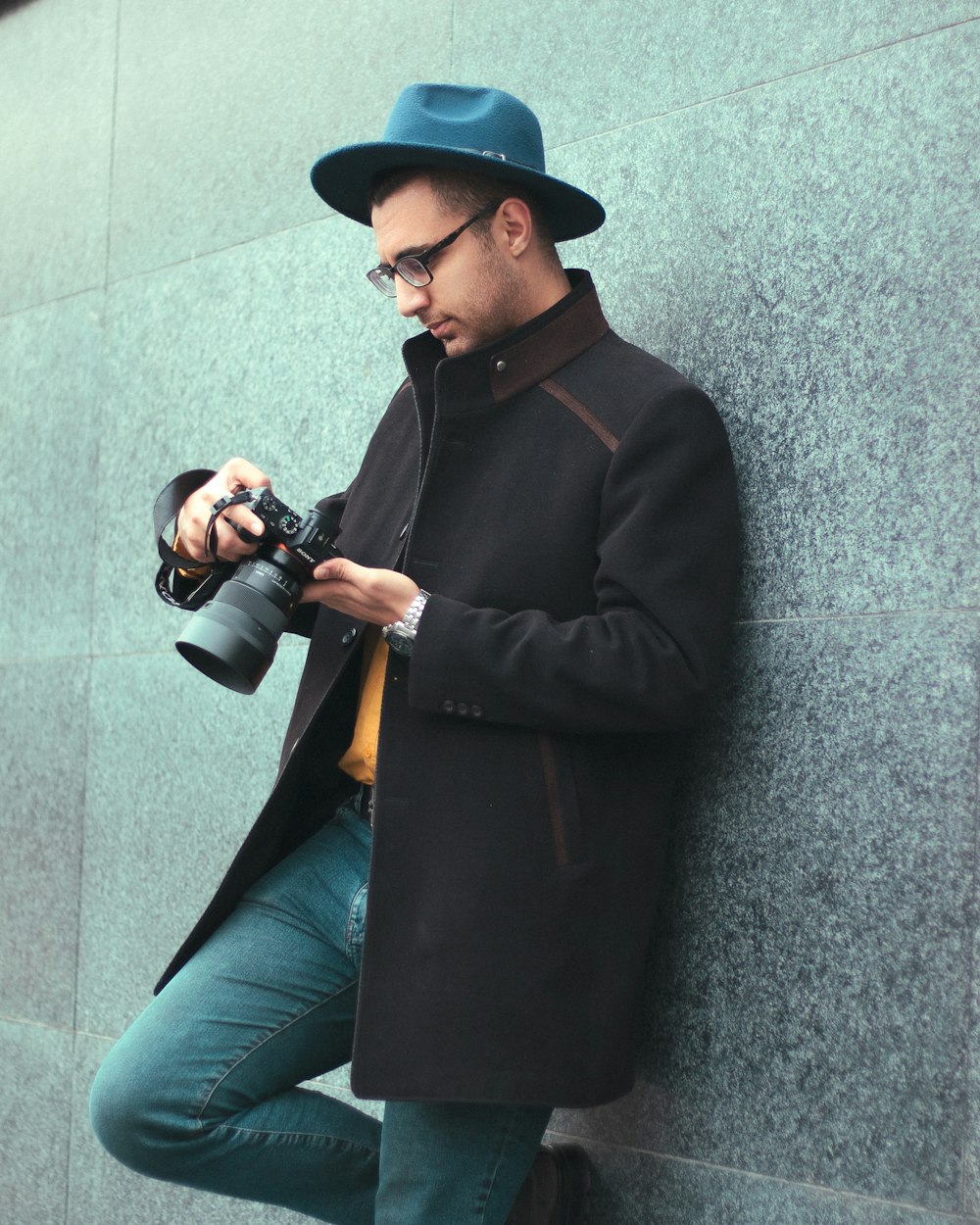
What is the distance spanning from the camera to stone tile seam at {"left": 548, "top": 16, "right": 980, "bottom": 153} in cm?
265

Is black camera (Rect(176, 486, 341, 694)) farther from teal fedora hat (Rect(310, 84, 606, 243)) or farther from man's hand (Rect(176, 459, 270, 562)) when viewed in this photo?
teal fedora hat (Rect(310, 84, 606, 243))

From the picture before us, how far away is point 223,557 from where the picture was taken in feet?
8.06

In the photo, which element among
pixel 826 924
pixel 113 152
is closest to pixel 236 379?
pixel 113 152

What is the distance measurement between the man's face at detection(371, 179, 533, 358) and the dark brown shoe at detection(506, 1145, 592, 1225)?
1450 millimetres

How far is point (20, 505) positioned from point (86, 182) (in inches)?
38.7

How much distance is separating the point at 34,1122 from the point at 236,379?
2.12 m

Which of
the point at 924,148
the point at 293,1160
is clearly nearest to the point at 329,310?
the point at 924,148

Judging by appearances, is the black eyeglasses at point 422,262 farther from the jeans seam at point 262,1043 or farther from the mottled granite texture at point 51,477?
the mottled granite texture at point 51,477

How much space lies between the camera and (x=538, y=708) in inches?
92.7

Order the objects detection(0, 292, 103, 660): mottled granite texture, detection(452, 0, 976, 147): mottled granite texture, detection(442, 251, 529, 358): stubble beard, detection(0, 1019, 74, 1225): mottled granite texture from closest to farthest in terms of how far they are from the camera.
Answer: detection(442, 251, 529, 358): stubble beard → detection(452, 0, 976, 147): mottled granite texture → detection(0, 1019, 74, 1225): mottled granite texture → detection(0, 292, 103, 660): mottled granite texture

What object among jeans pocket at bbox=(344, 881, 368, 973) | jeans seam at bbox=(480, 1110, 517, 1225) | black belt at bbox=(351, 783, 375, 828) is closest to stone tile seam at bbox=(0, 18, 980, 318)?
black belt at bbox=(351, 783, 375, 828)

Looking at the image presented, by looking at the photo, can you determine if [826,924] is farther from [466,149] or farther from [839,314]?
[466,149]

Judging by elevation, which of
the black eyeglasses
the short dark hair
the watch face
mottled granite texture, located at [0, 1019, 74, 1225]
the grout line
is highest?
the short dark hair

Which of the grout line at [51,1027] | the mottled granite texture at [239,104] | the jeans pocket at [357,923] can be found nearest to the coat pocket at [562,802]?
the jeans pocket at [357,923]
